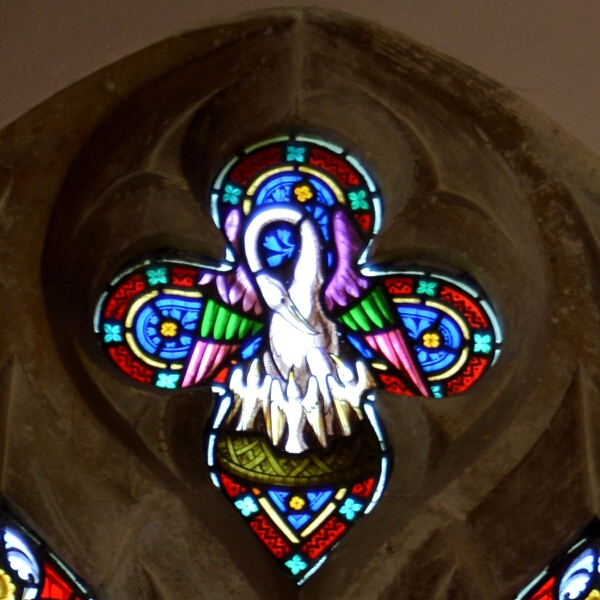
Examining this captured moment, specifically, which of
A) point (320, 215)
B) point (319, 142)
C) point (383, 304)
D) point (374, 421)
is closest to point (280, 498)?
point (374, 421)

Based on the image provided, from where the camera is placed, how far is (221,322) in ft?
16.9

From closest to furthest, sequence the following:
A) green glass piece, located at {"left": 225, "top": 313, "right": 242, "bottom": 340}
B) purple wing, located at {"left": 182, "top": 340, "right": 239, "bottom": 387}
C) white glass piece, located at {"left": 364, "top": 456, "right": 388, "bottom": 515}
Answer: white glass piece, located at {"left": 364, "top": 456, "right": 388, "bottom": 515}
purple wing, located at {"left": 182, "top": 340, "right": 239, "bottom": 387}
green glass piece, located at {"left": 225, "top": 313, "right": 242, "bottom": 340}

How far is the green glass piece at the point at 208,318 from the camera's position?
5.11 meters

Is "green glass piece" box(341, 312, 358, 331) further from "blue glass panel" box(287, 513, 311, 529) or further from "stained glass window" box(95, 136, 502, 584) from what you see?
"blue glass panel" box(287, 513, 311, 529)

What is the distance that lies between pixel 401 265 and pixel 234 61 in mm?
739

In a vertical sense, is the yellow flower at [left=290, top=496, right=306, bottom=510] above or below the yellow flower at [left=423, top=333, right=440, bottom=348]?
below

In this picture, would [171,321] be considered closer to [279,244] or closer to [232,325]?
[232,325]

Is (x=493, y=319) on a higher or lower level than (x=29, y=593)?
lower

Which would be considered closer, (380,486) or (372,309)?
(380,486)

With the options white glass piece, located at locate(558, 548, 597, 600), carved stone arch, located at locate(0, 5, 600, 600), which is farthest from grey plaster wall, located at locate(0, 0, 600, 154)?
white glass piece, located at locate(558, 548, 597, 600)

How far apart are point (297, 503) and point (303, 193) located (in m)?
0.96

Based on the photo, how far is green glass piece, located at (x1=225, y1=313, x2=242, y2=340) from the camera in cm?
512

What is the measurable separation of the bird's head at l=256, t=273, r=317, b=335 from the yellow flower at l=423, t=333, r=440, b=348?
31 centimetres

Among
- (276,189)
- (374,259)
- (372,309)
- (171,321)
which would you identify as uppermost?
(276,189)
